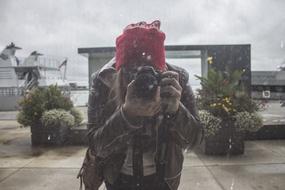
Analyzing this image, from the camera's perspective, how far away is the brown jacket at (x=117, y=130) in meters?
1.13

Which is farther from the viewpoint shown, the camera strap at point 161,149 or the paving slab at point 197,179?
the paving slab at point 197,179

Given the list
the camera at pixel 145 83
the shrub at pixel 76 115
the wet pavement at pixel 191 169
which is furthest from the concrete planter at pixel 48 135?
the camera at pixel 145 83

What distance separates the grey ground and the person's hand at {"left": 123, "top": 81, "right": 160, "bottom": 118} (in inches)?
114

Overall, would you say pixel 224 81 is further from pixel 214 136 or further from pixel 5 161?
pixel 5 161

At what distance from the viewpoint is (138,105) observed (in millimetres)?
1042

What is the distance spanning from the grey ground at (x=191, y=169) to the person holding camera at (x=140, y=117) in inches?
103

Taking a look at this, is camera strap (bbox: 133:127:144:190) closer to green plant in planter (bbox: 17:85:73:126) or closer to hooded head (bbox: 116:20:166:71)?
hooded head (bbox: 116:20:166:71)

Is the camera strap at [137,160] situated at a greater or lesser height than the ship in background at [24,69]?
lesser

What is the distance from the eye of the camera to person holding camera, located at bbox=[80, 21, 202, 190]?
42.5 inches

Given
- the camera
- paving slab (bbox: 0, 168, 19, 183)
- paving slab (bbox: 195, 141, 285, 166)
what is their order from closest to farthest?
1. the camera
2. paving slab (bbox: 0, 168, 19, 183)
3. paving slab (bbox: 195, 141, 285, 166)

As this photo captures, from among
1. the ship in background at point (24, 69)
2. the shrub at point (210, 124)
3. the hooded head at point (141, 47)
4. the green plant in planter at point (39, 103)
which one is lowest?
the shrub at point (210, 124)

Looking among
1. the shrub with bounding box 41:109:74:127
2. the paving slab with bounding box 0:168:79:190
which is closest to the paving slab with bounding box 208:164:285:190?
the paving slab with bounding box 0:168:79:190

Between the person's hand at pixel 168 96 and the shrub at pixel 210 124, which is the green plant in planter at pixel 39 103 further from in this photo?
the person's hand at pixel 168 96

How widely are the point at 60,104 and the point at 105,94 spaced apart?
598 cm
